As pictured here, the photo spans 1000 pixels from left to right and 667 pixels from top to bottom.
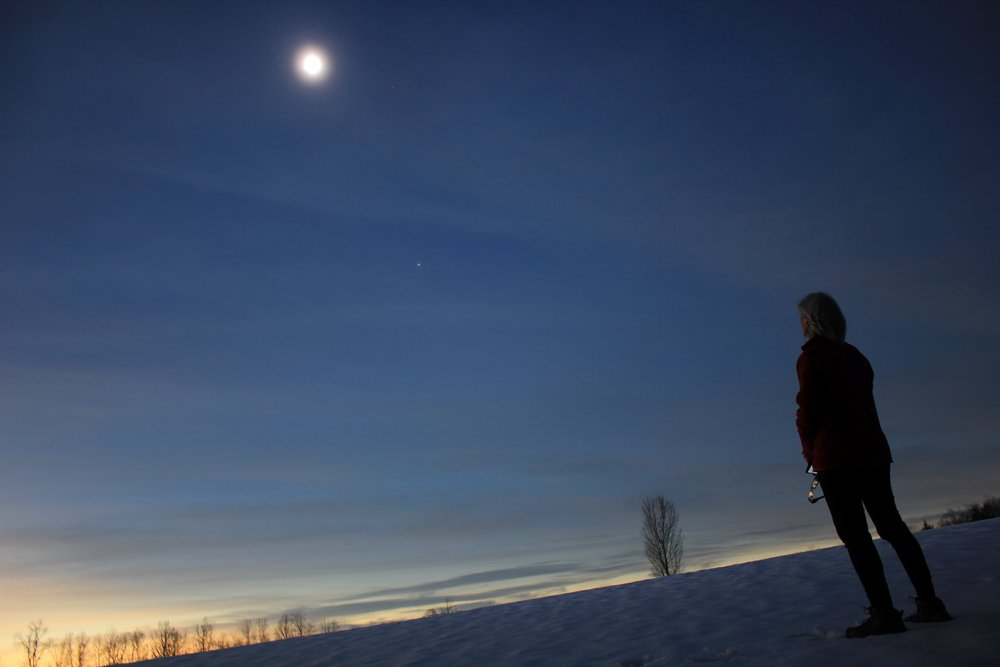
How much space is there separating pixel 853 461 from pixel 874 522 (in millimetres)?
428

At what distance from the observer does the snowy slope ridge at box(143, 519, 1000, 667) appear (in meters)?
3.48

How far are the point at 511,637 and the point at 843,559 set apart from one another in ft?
14.2

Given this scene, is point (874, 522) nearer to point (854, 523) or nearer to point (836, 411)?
point (854, 523)

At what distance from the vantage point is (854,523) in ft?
12.4

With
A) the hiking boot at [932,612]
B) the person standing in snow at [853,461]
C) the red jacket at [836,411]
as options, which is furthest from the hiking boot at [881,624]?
the red jacket at [836,411]

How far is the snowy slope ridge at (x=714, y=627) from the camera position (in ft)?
11.4

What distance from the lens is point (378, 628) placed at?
25.4ft

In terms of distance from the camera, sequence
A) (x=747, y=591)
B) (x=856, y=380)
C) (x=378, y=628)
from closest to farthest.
→ (x=856, y=380)
(x=747, y=591)
(x=378, y=628)

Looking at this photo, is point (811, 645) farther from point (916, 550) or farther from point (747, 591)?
point (747, 591)

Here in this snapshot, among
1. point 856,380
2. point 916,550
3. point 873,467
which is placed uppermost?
point 856,380

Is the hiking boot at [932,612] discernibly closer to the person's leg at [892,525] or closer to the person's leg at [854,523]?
the person's leg at [892,525]

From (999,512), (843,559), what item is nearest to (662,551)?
(999,512)

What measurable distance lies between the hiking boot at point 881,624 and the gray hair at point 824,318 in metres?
1.61

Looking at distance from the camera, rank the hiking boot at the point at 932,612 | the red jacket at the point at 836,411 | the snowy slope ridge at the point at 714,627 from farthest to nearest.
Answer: the red jacket at the point at 836,411
the hiking boot at the point at 932,612
the snowy slope ridge at the point at 714,627
